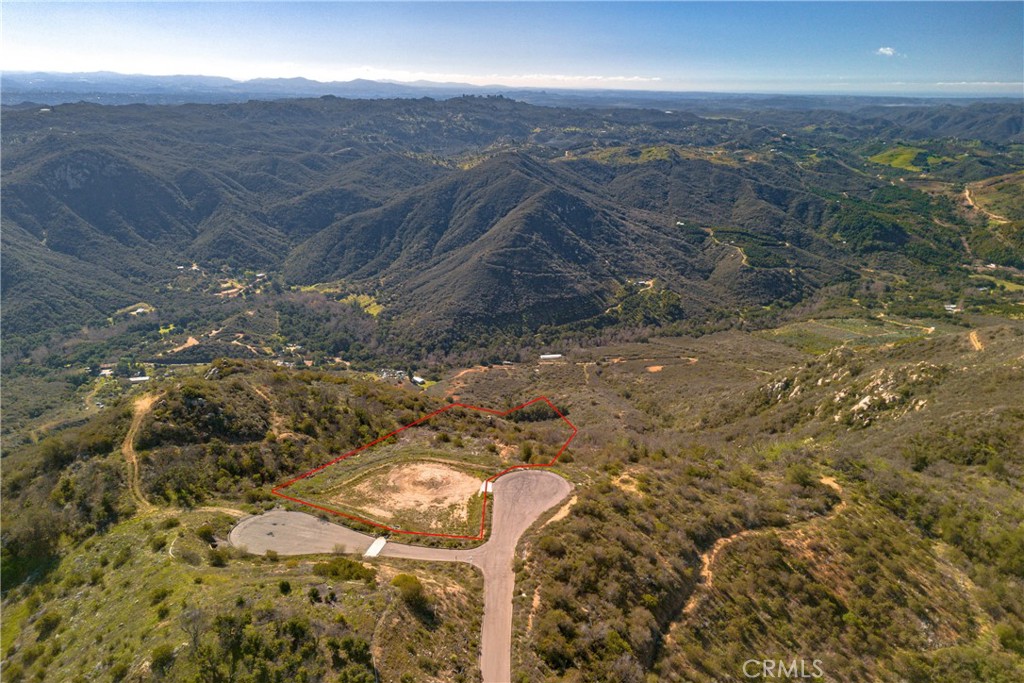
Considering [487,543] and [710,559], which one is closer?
[710,559]

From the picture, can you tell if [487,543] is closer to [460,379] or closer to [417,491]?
[417,491]

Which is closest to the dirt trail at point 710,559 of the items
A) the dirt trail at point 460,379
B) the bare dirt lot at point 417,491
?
the bare dirt lot at point 417,491

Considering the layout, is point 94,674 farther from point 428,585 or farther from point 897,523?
point 897,523

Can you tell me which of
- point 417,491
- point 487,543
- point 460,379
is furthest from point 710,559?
point 460,379

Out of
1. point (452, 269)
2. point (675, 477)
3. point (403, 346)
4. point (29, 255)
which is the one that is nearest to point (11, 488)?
point (675, 477)

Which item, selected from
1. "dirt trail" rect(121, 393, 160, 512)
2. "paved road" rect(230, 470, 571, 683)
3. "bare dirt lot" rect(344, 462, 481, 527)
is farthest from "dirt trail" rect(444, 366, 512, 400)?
"paved road" rect(230, 470, 571, 683)

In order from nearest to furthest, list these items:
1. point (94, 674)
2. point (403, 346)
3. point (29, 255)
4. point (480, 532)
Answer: point (94, 674) → point (480, 532) → point (403, 346) → point (29, 255)
